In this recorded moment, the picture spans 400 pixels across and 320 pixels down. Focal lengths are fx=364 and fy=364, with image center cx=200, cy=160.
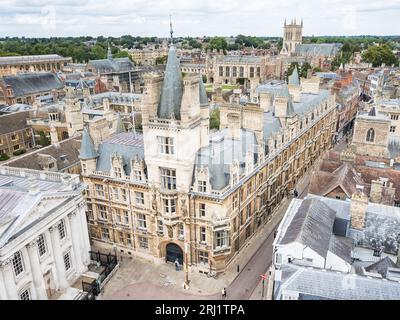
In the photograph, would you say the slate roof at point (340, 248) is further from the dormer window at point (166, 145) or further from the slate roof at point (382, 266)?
the dormer window at point (166, 145)

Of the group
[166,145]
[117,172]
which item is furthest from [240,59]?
[166,145]

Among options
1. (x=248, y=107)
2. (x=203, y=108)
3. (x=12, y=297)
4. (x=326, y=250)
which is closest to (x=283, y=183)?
(x=248, y=107)

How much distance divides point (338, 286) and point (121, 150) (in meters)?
29.9

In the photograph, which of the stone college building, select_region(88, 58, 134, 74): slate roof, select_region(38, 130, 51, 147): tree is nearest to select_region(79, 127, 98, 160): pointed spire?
the stone college building

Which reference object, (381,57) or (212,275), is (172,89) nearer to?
(212,275)

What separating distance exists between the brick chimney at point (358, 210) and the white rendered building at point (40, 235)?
28.7 m

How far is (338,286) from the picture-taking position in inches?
1004

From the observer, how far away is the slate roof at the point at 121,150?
1757 inches

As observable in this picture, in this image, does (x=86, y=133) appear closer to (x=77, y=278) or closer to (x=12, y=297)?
(x=77, y=278)

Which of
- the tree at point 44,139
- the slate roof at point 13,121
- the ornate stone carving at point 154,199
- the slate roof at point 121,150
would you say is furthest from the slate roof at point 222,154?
the slate roof at point 13,121

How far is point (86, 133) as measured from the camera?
45781 mm

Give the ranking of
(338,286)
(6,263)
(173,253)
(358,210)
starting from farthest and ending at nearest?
(173,253)
(358,210)
(6,263)
(338,286)
